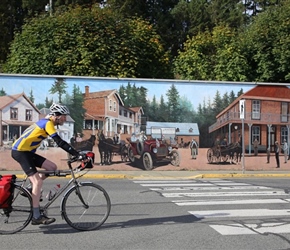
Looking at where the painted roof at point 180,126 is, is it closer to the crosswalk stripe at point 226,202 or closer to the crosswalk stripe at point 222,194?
the crosswalk stripe at point 222,194

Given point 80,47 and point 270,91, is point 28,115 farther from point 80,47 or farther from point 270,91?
point 270,91

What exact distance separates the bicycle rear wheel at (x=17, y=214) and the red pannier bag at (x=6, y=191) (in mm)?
84

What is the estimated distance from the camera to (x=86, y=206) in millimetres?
7465

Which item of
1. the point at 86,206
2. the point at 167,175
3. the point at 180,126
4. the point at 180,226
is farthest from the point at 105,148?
the point at 86,206

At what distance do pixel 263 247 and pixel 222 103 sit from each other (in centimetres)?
1372

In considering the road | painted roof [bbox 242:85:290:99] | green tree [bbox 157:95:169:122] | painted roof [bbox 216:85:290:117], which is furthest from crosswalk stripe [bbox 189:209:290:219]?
painted roof [bbox 242:85:290:99]

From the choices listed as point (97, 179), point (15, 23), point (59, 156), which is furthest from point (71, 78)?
point (15, 23)

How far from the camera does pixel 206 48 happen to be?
3005cm

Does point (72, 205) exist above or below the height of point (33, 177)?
below

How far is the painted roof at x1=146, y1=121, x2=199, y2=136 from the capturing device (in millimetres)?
19359

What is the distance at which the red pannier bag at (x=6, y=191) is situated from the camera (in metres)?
6.84

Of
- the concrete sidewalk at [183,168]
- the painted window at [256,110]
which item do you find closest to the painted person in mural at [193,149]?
the concrete sidewalk at [183,168]

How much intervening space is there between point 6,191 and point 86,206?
4.10 ft

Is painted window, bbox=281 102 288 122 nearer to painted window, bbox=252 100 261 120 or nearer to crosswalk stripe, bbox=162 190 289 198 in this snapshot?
painted window, bbox=252 100 261 120
